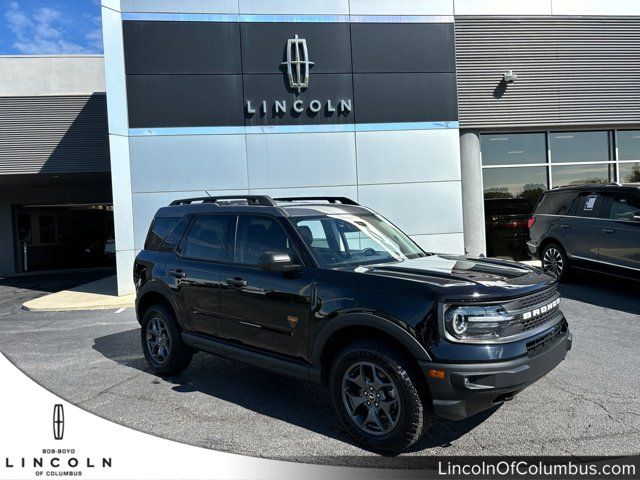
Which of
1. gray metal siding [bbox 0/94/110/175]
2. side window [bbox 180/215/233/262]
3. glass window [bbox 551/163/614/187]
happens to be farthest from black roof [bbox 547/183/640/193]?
gray metal siding [bbox 0/94/110/175]

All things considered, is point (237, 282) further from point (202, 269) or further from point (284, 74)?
point (284, 74)

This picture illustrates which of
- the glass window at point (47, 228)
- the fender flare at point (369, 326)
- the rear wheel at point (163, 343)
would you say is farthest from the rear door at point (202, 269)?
the glass window at point (47, 228)

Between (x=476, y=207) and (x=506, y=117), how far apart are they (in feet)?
8.14

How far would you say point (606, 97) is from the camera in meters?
13.5

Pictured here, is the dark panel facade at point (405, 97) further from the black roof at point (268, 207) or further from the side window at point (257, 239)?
the side window at point (257, 239)

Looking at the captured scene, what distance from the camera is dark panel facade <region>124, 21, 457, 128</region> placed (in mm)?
11586

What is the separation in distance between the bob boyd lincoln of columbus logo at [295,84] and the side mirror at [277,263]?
8.53 metres

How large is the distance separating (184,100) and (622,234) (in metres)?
9.43

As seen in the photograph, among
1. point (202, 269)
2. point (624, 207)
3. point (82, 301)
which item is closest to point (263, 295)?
point (202, 269)

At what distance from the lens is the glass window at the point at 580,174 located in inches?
547

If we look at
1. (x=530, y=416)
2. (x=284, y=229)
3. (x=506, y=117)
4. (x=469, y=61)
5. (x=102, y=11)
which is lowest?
(x=530, y=416)

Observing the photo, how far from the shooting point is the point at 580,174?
14008mm

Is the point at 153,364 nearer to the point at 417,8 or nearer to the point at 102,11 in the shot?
the point at 102,11

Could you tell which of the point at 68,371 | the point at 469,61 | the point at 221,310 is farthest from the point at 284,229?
the point at 469,61
